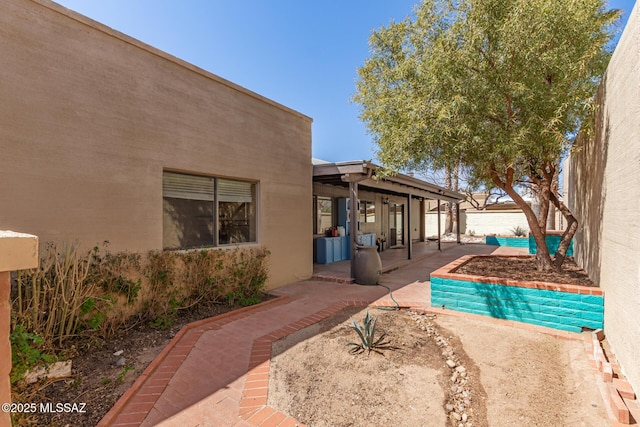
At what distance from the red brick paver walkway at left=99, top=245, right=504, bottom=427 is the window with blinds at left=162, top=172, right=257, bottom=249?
158cm

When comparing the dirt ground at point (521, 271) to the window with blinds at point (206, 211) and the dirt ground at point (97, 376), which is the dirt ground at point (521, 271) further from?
the dirt ground at point (97, 376)

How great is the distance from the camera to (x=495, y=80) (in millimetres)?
4777

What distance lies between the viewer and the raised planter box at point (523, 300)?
4.32 metres

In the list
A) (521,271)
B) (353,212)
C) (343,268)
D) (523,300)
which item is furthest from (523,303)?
(343,268)

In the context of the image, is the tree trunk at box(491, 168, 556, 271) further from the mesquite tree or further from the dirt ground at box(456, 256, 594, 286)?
the mesquite tree

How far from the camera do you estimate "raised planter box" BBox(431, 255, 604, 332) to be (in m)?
4.32

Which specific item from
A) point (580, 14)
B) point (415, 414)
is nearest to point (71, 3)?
point (415, 414)

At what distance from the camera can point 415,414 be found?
2.68 meters

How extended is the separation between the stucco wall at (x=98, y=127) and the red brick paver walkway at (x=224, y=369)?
191 cm

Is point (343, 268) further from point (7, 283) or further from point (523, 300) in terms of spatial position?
point (7, 283)

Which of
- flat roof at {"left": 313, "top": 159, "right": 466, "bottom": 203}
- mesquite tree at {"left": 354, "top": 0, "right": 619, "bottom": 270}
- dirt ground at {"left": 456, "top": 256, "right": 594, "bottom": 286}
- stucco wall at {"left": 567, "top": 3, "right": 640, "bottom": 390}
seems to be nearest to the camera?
stucco wall at {"left": 567, "top": 3, "right": 640, "bottom": 390}

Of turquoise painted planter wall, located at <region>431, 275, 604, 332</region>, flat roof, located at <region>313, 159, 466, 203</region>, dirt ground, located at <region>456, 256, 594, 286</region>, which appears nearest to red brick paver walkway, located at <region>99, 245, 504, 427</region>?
turquoise painted planter wall, located at <region>431, 275, 604, 332</region>

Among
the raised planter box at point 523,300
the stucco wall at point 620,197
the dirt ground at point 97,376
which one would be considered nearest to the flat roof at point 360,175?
the raised planter box at point 523,300

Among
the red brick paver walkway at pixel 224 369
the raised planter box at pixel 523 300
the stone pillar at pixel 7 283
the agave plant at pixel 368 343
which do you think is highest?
the stone pillar at pixel 7 283
